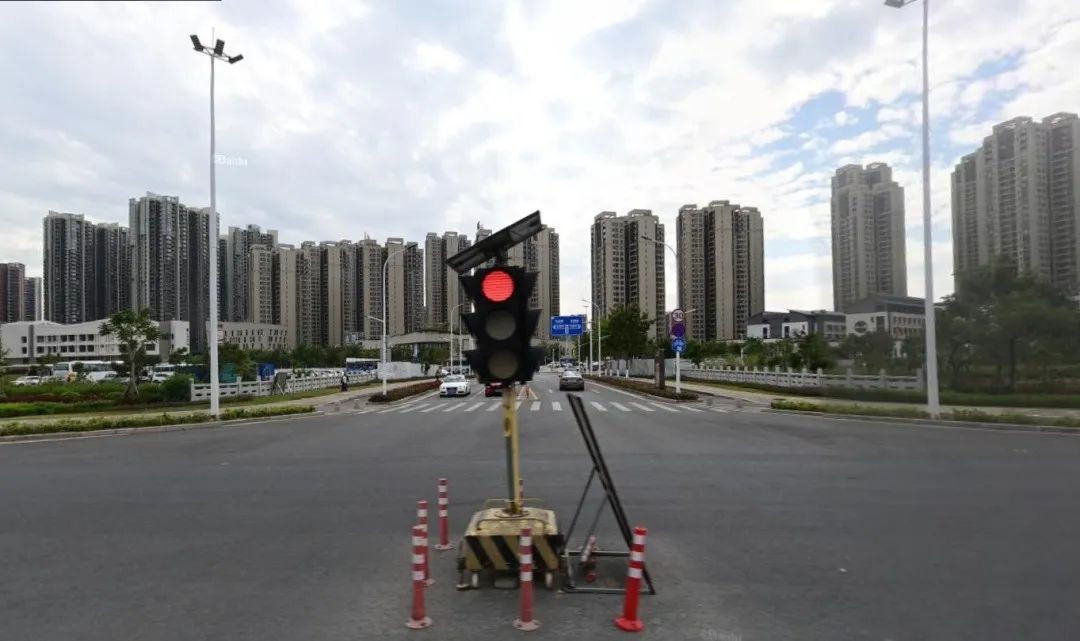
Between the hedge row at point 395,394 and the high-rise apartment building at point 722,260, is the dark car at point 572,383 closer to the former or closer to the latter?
the hedge row at point 395,394

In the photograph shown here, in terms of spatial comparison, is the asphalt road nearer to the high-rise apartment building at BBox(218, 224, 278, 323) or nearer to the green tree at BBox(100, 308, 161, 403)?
the green tree at BBox(100, 308, 161, 403)

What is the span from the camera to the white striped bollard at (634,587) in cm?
429

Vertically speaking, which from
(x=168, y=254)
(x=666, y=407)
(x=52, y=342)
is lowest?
(x=666, y=407)

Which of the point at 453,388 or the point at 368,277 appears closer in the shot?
the point at 453,388

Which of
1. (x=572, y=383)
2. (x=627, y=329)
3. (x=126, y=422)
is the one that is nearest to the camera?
(x=126, y=422)

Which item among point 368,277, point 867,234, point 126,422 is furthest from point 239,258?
point 867,234

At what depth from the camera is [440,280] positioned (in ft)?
255

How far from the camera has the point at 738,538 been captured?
6750 millimetres

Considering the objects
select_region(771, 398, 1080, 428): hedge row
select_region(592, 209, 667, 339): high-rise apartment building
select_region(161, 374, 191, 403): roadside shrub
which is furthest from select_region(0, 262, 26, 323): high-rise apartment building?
select_region(771, 398, 1080, 428): hedge row

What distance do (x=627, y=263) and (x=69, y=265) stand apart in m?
60.5

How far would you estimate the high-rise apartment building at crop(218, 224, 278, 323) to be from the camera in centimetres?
5662

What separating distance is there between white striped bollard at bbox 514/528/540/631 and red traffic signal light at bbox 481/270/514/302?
6.57 feet

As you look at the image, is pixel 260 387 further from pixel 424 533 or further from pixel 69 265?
pixel 69 265

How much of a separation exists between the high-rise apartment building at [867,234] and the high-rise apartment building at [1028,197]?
4836 millimetres
